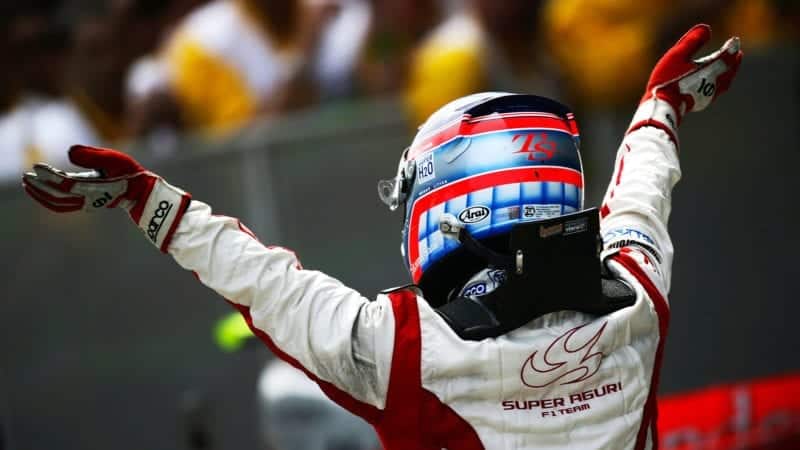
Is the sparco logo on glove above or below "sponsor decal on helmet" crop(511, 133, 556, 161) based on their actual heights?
below

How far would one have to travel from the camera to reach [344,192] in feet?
20.1

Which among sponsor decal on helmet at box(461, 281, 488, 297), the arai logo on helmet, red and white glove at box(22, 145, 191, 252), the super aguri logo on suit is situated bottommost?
the super aguri logo on suit

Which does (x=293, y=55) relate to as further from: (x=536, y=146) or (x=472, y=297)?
(x=472, y=297)

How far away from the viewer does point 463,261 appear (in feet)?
9.16

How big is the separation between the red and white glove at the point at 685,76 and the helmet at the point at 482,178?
429 mm

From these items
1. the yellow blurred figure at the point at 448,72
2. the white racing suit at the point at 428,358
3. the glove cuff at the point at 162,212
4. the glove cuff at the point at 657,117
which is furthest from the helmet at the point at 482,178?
the yellow blurred figure at the point at 448,72

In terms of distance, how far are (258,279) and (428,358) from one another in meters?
0.37

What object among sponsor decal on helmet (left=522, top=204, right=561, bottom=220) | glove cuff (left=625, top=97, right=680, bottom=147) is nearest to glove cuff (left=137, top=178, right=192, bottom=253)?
sponsor decal on helmet (left=522, top=204, right=561, bottom=220)

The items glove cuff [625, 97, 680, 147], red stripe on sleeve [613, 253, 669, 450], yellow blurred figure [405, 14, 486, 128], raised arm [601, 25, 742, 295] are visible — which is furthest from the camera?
yellow blurred figure [405, 14, 486, 128]

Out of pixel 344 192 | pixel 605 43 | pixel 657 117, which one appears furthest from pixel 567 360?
pixel 344 192

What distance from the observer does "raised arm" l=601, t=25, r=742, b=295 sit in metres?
3.02

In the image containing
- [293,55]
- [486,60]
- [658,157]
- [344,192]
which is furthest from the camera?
[293,55]

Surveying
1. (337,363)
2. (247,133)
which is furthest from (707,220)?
(337,363)

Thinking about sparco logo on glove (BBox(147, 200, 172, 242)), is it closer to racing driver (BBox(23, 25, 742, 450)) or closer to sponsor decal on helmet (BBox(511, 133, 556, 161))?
racing driver (BBox(23, 25, 742, 450))
